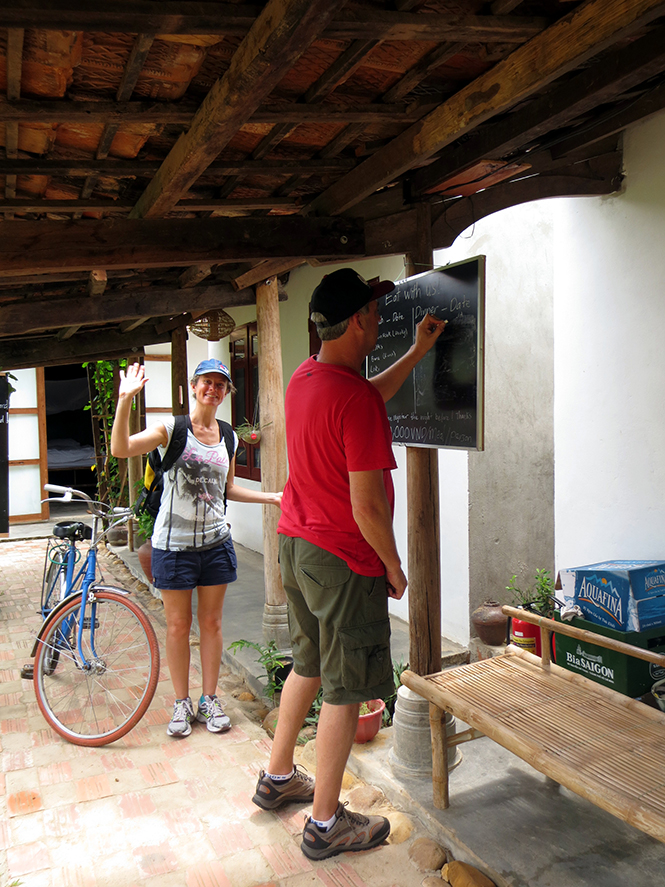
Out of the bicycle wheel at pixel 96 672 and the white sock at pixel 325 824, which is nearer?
the white sock at pixel 325 824

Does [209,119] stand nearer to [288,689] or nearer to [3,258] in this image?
[3,258]

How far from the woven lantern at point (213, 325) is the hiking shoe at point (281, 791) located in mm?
3937

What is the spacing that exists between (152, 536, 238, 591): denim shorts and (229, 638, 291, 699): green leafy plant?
87 cm

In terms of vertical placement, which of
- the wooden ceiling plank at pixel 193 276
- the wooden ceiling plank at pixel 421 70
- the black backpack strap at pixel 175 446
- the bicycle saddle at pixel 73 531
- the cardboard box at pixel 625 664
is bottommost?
the cardboard box at pixel 625 664

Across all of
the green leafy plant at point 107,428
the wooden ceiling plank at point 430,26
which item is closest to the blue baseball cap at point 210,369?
the wooden ceiling plank at point 430,26

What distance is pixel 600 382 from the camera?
13.1 ft

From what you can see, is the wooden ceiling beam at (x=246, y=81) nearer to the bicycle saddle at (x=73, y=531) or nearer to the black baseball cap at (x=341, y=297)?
the black baseball cap at (x=341, y=297)

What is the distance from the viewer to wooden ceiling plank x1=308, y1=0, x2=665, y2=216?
6.56ft

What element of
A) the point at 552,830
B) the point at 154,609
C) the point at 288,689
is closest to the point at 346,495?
the point at 288,689

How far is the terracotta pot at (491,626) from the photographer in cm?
479

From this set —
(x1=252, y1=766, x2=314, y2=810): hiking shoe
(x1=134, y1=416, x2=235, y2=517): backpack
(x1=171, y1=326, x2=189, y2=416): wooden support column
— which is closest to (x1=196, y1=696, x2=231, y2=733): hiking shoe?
(x1=252, y1=766, x2=314, y2=810): hiking shoe

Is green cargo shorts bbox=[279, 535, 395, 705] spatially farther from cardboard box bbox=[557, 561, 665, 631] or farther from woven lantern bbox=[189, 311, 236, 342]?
woven lantern bbox=[189, 311, 236, 342]

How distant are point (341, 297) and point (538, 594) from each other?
10.0 feet

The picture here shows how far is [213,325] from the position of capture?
614 centimetres
